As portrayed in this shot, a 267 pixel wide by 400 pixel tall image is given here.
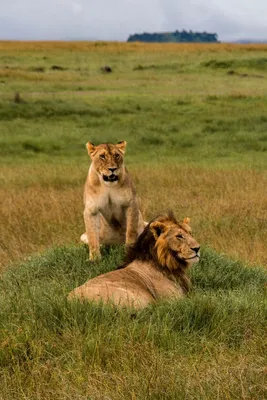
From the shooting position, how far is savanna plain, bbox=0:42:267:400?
12.8 feet

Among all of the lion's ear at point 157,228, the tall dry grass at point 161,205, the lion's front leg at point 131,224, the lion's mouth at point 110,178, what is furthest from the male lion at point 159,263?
the tall dry grass at point 161,205

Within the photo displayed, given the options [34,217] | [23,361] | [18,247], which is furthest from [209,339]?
[34,217]

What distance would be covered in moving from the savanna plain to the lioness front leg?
13cm

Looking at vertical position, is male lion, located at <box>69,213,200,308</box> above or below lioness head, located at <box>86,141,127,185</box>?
below

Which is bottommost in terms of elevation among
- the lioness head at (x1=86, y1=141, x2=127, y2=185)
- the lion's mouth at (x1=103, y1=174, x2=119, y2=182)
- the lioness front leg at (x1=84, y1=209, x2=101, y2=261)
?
the lioness front leg at (x1=84, y1=209, x2=101, y2=261)

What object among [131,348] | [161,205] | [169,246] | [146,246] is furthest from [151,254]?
[161,205]

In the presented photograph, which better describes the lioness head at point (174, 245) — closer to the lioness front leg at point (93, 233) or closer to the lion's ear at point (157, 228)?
the lion's ear at point (157, 228)

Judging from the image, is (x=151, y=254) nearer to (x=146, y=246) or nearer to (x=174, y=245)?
(x=146, y=246)

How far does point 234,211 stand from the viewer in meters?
11.2

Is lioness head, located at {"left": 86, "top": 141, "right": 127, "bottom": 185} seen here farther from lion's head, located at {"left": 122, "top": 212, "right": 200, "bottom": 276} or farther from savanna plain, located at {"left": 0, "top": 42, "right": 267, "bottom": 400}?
lion's head, located at {"left": 122, "top": 212, "right": 200, "bottom": 276}

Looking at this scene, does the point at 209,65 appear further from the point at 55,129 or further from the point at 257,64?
the point at 55,129

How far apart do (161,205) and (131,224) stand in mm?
4617

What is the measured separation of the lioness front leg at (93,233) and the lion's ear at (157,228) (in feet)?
3.94

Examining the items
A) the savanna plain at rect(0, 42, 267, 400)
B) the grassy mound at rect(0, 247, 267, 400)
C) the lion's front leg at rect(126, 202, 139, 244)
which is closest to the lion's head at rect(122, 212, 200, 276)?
the savanna plain at rect(0, 42, 267, 400)
